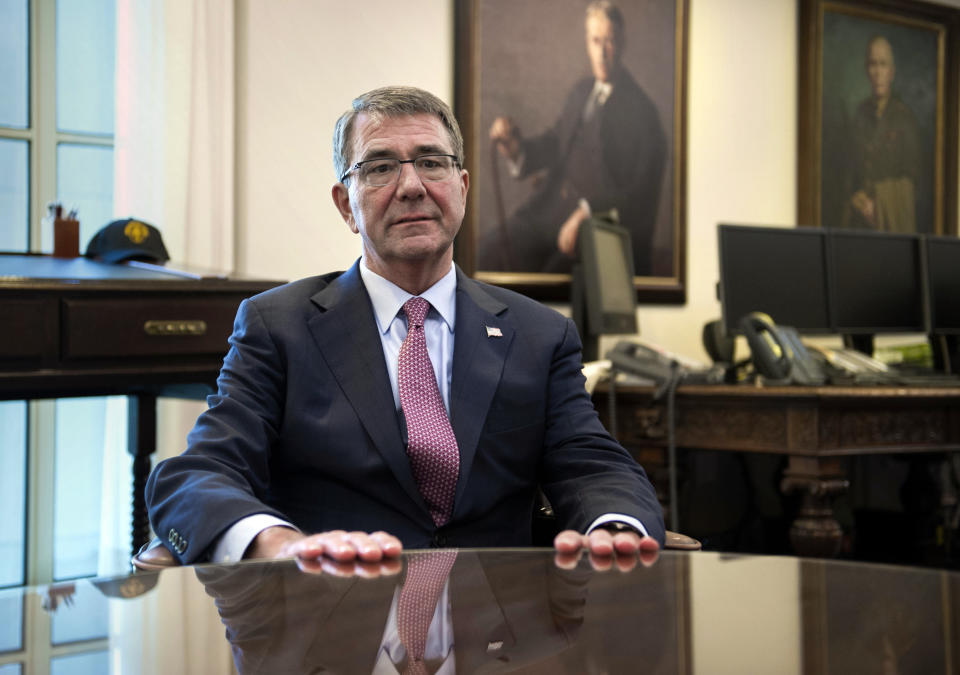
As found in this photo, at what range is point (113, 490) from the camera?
3254mm

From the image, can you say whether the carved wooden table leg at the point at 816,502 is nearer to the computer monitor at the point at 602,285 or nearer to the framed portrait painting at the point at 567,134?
the computer monitor at the point at 602,285

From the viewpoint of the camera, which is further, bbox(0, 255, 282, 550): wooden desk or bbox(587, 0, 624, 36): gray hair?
bbox(587, 0, 624, 36): gray hair

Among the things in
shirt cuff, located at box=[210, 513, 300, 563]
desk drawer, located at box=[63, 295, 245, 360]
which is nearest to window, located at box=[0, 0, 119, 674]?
desk drawer, located at box=[63, 295, 245, 360]

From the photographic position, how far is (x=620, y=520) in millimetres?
1483

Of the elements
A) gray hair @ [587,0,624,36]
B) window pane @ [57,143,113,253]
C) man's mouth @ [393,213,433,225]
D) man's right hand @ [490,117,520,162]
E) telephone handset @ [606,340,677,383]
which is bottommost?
telephone handset @ [606,340,677,383]

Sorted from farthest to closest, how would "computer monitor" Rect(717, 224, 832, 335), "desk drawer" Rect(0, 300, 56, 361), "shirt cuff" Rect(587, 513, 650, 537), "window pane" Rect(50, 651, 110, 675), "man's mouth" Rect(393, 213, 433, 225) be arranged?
"computer monitor" Rect(717, 224, 832, 335) < "desk drawer" Rect(0, 300, 56, 361) < "man's mouth" Rect(393, 213, 433, 225) < "shirt cuff" Rect(587, 513, 650, 537) < "window pane" Rect(50, 651, 110, 675)

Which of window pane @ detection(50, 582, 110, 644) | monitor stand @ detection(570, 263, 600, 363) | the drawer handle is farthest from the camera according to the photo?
monitor stand @ detection(570, 263, 600, 363)

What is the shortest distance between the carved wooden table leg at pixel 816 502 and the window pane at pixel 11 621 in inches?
95.8

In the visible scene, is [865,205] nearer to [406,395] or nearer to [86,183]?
[86,183]

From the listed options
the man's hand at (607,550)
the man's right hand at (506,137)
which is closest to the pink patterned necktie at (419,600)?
the man's hand at (607,550)

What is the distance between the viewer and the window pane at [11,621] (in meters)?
0.80

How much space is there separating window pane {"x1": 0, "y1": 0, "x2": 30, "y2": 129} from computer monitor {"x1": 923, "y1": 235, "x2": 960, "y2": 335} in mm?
3595

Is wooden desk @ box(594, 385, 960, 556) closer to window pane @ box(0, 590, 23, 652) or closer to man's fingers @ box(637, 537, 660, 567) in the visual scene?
man's fingers @ box(637, 537, 660, 567)

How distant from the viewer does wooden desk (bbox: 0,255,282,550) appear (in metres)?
2.32
